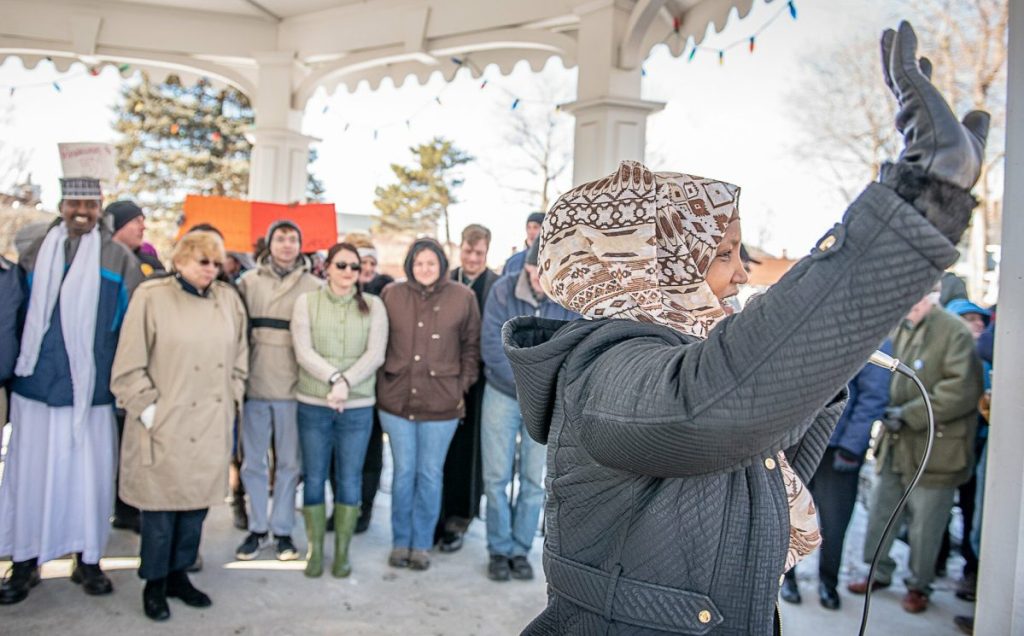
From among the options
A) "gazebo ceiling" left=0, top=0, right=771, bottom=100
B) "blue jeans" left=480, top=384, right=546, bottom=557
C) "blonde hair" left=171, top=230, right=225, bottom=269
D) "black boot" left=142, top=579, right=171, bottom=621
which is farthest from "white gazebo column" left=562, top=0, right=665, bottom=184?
"black boot" left=142, top=579, right=171, bottom=621

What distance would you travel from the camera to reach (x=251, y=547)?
4.48m

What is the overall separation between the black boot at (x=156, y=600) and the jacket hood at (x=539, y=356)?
2.94 metres

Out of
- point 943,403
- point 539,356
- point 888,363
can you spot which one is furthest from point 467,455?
point 539,356

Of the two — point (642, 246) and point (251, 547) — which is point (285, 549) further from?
point (642, 246)

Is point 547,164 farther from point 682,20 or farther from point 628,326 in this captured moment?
point 628,326

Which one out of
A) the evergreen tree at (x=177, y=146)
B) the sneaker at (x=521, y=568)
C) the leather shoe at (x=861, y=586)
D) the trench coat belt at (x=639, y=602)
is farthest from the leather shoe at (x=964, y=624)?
the evergreen tree at (x=177, y=146)

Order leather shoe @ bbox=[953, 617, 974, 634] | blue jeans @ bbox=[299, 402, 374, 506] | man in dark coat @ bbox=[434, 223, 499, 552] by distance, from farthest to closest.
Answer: man in dark coat @ bbox=[434, 223, 499, 552]
blue jeans @ bbox=[299, 402, 374, 506]
leather shoe @ bbox=[953, 617, 974, 634]

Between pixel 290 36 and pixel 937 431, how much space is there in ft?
21.4

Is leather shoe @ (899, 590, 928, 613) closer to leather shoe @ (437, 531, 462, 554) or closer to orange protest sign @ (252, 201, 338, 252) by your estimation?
leather shoe @ (437, 531, 462, 554)

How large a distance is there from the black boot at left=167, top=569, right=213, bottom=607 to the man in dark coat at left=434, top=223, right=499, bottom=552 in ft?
4.88

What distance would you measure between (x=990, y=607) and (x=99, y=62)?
8.22 meters

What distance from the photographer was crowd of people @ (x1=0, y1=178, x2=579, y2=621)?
12.0 ft

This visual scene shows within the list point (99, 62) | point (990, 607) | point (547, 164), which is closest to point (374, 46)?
point (99, 62)

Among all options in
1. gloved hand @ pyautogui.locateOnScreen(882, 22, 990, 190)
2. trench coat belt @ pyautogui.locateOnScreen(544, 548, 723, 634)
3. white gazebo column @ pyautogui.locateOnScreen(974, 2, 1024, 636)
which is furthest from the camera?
white gazebo column @ pyautogui.locateOnScreen(974, 2, 1024, 636)
